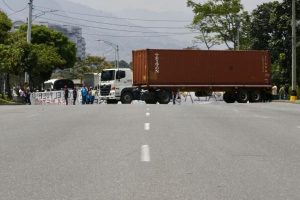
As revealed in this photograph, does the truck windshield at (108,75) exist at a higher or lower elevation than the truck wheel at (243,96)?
higher

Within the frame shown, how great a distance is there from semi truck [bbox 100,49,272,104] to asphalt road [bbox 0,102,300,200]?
24654mm

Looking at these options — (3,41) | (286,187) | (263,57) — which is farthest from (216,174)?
(3,41)

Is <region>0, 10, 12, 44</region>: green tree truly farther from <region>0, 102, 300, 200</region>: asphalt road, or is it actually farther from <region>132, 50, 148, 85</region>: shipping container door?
<region>0, 102, 300, 200</region>: asphalt road

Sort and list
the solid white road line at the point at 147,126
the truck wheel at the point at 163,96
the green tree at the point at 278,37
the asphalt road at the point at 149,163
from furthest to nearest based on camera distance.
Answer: the green tree at the point at 278,37, the truck wheel at the point at 163,96, the solid white road line at the point at 147,126, the asphalt road at the point at 149,163

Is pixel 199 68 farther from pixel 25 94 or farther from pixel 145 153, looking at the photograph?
pixel 145 153

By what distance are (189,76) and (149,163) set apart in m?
→ 32.8

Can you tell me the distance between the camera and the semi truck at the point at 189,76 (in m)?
42.5

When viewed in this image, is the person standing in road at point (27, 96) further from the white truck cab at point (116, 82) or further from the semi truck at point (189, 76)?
the white truck cab at point (116, 82)

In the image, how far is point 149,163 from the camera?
1033 centimetres

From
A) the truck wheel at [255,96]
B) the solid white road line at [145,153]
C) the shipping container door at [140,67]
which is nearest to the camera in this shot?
the solid white road line at [145,153]

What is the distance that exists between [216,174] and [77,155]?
324 centimetres

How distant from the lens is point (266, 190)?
789 cm

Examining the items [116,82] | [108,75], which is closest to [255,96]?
[116,82]

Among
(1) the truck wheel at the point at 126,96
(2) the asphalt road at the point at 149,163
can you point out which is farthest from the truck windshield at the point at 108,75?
(2) the asphalt road at the point at 149,163
